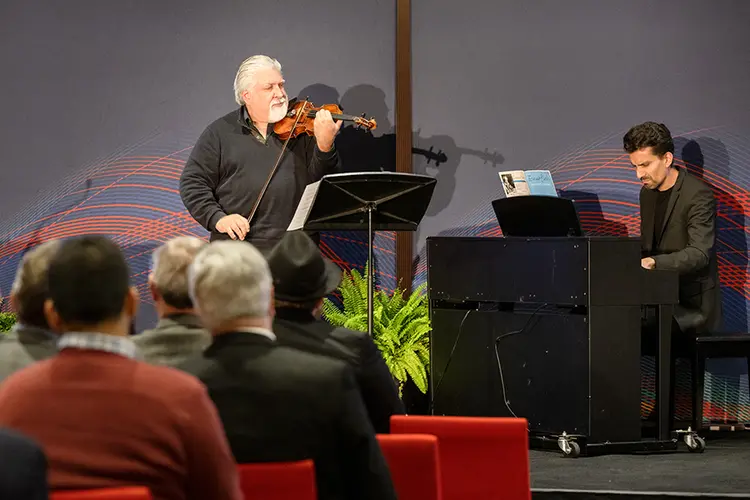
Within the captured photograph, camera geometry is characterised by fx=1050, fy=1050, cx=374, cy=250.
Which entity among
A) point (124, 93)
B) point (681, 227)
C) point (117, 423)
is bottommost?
point (117, 423)

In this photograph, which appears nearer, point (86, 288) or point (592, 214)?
point (86, 288)

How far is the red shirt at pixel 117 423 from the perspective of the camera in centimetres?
204

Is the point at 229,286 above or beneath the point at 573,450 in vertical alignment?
above

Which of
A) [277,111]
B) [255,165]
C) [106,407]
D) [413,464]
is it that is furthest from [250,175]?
[106,407]

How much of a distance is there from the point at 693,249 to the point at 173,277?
3602mm

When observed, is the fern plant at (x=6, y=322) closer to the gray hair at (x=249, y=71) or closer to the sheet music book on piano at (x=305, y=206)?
the gray hair at (x=249, y=71)

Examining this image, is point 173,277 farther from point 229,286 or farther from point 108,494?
point 108,494

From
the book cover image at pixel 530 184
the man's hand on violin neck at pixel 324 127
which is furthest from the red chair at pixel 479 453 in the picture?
the man's hand on violin neck at pixel 324 127

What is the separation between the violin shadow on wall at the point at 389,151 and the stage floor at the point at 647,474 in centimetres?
211

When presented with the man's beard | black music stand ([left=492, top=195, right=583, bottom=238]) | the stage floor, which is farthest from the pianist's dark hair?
the man's beard

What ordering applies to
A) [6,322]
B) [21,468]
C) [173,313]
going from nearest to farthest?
[21,468] < [173,313] < [6,322]

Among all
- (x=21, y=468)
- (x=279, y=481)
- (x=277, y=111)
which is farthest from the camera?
(x=277, y=111)

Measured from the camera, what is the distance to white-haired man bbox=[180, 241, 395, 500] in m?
2.48

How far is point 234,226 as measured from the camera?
579cm
